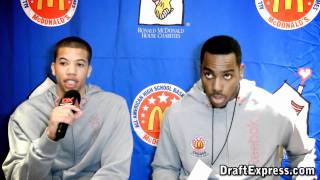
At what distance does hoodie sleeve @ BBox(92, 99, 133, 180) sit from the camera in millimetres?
1396

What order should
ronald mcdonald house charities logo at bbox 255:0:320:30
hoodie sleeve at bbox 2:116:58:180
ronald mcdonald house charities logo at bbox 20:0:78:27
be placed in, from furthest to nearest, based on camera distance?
ronald mcdonald house charities logo at bbox 20:0:78:27, ronald mcdonald house charities logo at bbox 255:0:320:30, hoodie sleeve at bbox 2:116:58:180

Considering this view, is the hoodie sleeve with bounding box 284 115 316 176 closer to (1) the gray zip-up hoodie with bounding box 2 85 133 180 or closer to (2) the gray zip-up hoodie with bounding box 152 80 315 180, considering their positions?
(2) the gray zip-up hoodie with bounding box 152 80 315 180

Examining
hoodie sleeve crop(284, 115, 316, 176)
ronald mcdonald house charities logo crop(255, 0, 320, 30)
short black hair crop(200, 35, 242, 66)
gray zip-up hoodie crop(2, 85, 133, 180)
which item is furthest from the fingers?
ronald mcdonald house charities logo crop(255, 0, 320, 30)

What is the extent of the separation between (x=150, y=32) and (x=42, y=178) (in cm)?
72

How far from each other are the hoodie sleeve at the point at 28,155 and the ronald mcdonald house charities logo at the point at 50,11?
474 mm

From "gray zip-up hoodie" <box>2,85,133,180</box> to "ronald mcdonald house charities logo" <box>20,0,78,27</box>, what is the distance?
13.8 inches

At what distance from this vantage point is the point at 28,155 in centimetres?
133

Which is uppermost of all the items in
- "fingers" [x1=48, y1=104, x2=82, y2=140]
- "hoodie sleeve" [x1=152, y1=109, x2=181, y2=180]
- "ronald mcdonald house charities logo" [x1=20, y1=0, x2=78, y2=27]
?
"ronald mcdonald house charities logo" [x1=20, y1=0, x2=78, y2=27]

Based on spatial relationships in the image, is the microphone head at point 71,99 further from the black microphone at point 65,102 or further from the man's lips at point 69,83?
the man's lips at point 69,83

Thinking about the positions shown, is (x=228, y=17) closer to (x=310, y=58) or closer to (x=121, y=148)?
(x=310, y=58)

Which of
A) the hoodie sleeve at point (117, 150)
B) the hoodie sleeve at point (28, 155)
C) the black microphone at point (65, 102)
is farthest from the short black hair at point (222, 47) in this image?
the hoodie sleeve at point (28, 155)

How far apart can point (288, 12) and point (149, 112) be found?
71cm

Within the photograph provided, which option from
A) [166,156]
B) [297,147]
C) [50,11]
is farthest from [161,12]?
[297,147]

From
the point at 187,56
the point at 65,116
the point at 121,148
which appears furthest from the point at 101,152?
the point at 187,56
